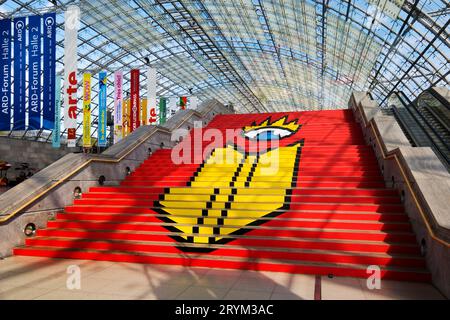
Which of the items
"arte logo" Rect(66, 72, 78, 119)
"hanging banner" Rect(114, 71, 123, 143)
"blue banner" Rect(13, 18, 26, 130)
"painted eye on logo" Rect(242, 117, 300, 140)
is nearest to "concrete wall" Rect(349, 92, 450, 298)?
"painted eye on logo" Rect(242, 117, 300, 140)

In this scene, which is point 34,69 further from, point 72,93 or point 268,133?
point 268,133

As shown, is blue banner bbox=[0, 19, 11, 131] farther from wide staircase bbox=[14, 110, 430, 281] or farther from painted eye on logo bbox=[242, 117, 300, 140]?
painted eye on logo bbox=[242, 117, 300, 140]

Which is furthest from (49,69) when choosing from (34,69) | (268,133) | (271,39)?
(271,39)

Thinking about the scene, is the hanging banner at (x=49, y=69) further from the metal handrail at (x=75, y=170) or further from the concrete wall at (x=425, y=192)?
the concrete wall at (x=425, y=192)

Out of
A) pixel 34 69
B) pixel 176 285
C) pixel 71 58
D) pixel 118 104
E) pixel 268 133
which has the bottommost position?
pixel 176 285

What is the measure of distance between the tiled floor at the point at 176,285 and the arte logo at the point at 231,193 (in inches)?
37.0

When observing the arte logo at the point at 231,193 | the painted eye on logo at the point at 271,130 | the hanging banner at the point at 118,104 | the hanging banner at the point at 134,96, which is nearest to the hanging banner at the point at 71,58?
the arte logo at the point at 231,193

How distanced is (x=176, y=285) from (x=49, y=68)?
28.0ft

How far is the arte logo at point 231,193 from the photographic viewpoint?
646 cm

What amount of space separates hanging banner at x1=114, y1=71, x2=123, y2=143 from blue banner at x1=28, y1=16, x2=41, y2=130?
10.5 m

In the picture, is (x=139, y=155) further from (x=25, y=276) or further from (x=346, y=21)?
(x=346, y=21)

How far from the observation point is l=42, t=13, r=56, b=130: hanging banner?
1021 centimetres

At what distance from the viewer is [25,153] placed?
70.5ft

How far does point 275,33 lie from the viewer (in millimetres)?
30875
